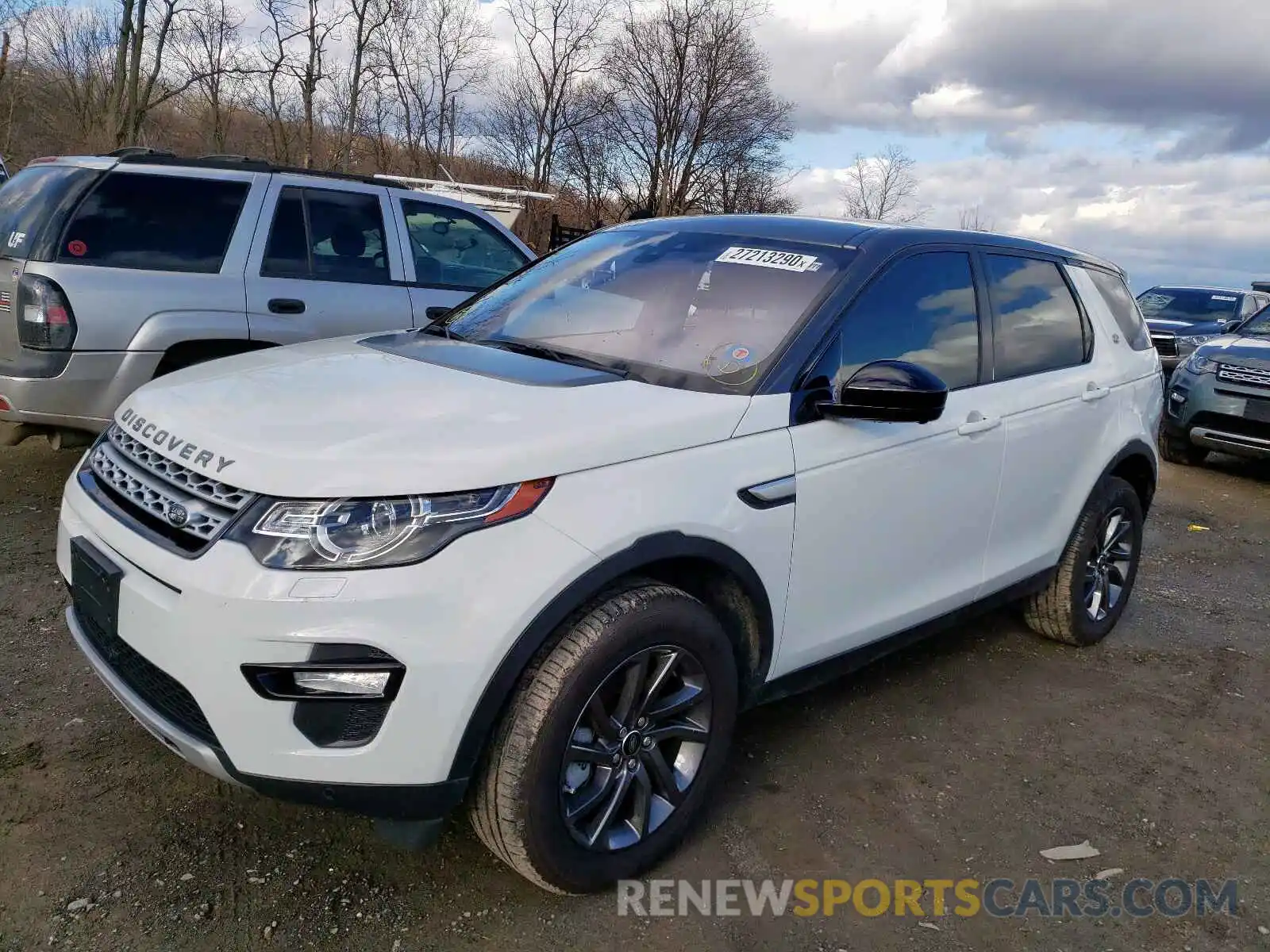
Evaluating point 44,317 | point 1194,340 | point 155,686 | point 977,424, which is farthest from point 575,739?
point 1194,340

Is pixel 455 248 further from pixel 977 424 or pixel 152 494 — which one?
pixel 152 494

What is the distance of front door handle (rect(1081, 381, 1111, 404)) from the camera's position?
13.1ft

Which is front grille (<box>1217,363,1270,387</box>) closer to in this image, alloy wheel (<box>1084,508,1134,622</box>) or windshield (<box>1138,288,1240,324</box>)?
alloy wheel (<box>1084,508,1134,622</box>)

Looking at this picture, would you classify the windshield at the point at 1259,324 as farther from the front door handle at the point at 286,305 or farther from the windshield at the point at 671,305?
the front door handle at the point at 286,305

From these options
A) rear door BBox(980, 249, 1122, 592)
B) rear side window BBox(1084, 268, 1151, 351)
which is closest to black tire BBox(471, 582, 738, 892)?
rear door BBox(980, 249, 1122, 592)

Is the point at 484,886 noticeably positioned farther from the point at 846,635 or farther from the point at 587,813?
the point at 846,635

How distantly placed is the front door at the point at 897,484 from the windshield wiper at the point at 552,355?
0.57 meters

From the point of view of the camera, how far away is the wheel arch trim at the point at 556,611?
2.13m

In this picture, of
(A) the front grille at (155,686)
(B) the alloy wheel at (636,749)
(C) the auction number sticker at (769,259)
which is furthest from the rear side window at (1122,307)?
(A) the front grille at (155,686)

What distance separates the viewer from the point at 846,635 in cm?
305

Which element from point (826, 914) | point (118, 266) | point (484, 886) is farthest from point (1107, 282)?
point (118, 266)

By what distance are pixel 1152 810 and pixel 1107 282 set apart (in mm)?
2444

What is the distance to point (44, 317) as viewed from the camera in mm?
4586

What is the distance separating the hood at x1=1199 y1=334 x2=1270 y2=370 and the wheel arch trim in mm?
7439
